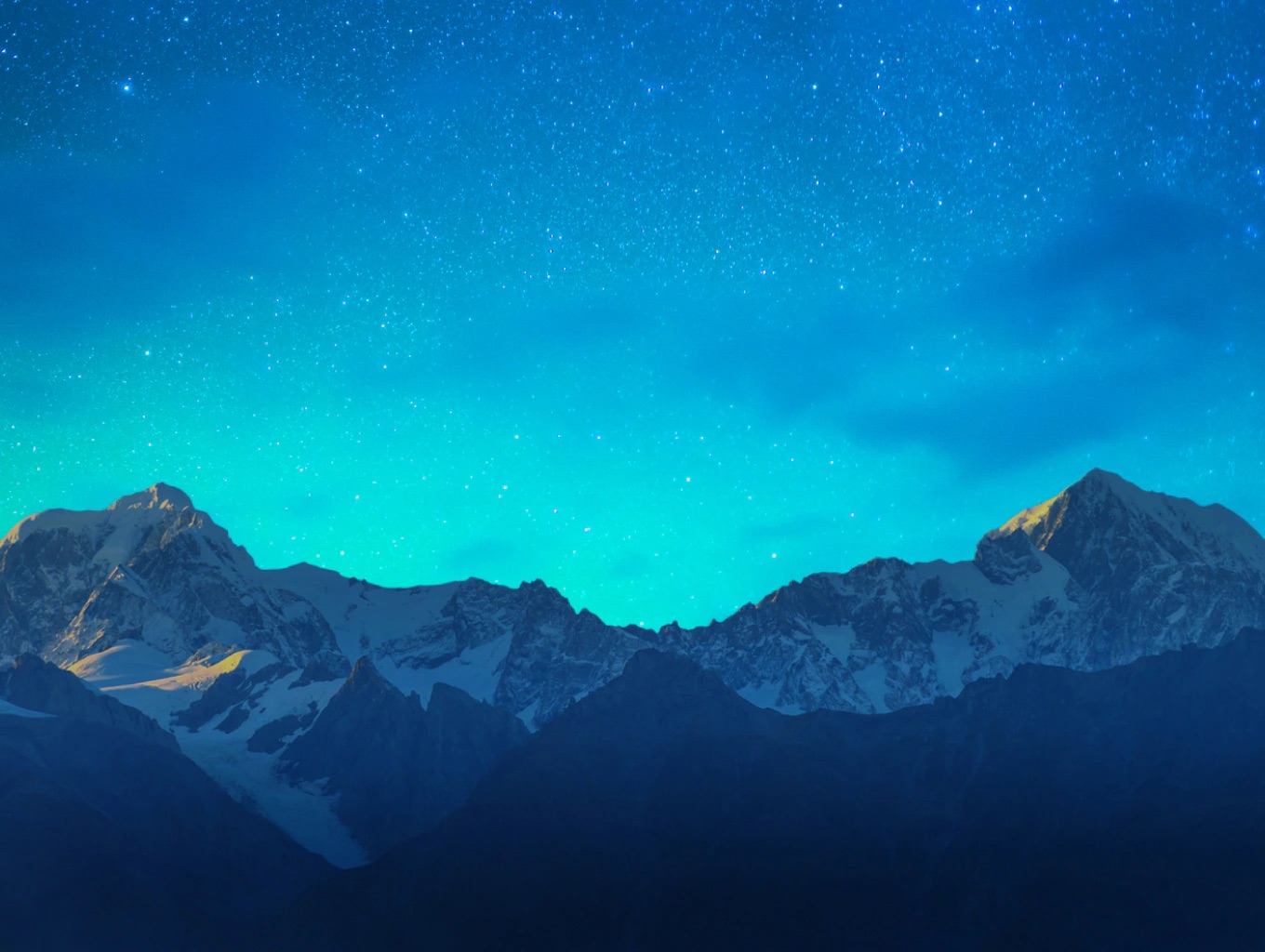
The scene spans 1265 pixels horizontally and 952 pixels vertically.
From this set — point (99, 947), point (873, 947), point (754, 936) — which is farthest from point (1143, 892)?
point (99, 947)

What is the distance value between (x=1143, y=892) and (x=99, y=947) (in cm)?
14903

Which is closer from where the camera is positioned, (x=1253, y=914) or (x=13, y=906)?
(x=1253, y=914)

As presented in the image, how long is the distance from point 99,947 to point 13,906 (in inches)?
541

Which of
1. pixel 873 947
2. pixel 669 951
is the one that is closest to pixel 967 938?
pixel 873 947

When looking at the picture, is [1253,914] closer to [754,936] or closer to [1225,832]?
[1225,832]

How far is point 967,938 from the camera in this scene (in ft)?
648

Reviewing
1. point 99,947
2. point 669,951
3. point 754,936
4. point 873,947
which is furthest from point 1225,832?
point 99,947

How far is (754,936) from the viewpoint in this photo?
19850 cm

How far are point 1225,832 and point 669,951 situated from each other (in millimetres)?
82434

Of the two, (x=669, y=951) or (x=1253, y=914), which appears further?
(x=669, y=951)

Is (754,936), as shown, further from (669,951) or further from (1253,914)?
(1253,914)

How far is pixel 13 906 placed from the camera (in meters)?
199

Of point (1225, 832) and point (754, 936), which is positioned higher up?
point (1225, 832)

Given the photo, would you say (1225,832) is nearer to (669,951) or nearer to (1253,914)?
(1253,914)
